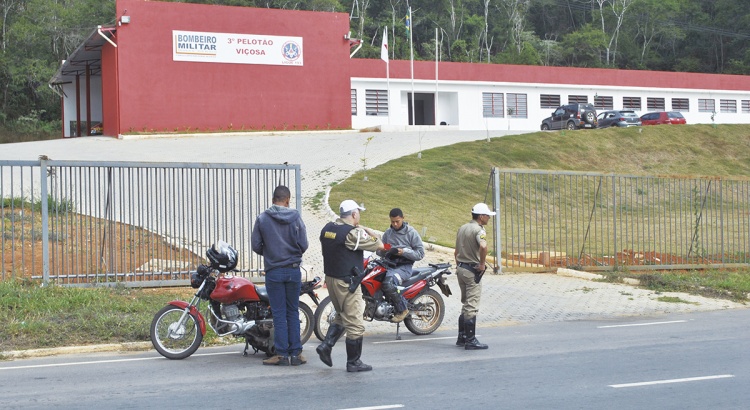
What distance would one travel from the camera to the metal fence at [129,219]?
13.4 metres

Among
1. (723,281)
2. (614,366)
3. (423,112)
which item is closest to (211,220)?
(614,366)

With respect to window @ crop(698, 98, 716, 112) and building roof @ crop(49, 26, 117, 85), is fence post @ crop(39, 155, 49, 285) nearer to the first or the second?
building roof @ crop(49, 26, 117, 85)

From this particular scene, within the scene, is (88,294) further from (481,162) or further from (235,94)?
(235,94)

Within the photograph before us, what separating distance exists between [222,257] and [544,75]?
4905 centimetres

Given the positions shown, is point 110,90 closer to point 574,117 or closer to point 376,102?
point 376,102

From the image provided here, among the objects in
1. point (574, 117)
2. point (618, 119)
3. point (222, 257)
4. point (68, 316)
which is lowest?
point (68, 316)

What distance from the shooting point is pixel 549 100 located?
56.8 metres

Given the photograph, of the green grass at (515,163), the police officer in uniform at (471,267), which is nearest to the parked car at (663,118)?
the green grass at (515,163)

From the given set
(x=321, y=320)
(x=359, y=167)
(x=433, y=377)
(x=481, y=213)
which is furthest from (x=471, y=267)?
(x=359, y=167)

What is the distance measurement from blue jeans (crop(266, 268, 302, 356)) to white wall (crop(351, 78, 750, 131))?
40.1 metres

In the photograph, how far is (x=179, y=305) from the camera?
963 cm

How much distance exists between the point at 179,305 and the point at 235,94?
34.6m

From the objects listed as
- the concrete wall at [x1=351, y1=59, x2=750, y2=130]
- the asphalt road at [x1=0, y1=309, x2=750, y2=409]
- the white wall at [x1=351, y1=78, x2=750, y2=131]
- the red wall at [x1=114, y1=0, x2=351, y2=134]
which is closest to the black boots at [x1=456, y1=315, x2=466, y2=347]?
the asphalt road at [x1=0, y1=309, x2=750, y2=409]

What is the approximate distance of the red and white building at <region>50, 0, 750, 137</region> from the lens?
41.2 metres
